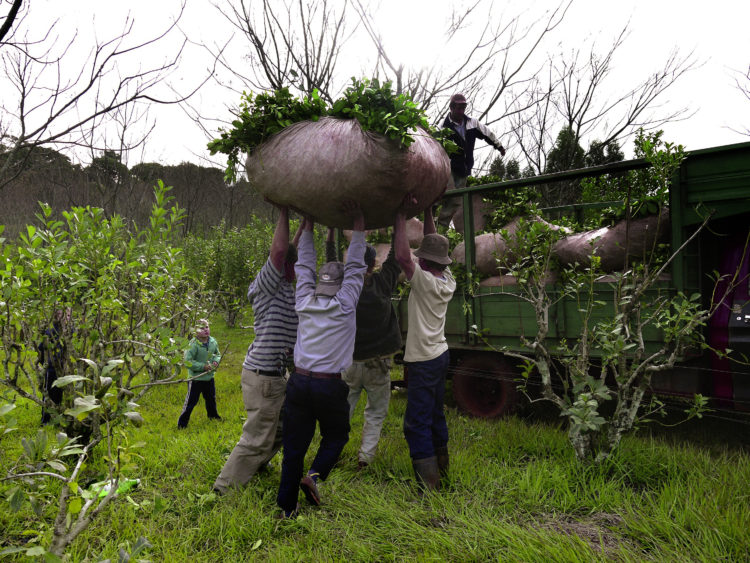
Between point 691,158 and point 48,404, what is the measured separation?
5.22 meters

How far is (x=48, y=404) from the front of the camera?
3.40m

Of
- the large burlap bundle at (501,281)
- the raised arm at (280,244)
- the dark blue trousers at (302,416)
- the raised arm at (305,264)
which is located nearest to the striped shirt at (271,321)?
the raised arm at (280,244)

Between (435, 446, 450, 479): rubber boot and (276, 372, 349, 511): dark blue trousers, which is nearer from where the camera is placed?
(276, 372, 349, 511): dark blue trousers

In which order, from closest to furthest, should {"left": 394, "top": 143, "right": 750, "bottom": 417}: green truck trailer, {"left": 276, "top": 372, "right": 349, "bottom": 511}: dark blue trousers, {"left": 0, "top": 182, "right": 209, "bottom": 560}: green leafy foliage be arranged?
{"left": 276, "top": 372, "right": 349, "bottom": 511}: dark blue trousers → {"left": 0, "top": 182, "right": 209, "bottom": 560}: green leafy foliage → {"left": 394, "top": 143, "right": 750, "bottom": 417}: green truck trailer

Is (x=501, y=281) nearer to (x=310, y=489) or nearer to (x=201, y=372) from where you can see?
(x=310, y=489)

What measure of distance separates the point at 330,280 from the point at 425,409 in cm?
112

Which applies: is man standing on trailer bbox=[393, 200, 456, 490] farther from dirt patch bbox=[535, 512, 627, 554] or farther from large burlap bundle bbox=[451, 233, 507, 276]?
large burlap bundle bbox=[451, 233, 507, 276]

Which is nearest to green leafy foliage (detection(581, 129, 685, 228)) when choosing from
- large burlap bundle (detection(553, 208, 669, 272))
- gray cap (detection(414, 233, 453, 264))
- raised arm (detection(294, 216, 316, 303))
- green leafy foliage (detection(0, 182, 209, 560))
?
large burlap bundle (detection(553, 208, 669, 272))

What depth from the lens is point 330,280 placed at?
298cm

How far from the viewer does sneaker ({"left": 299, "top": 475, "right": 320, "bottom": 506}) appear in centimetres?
295

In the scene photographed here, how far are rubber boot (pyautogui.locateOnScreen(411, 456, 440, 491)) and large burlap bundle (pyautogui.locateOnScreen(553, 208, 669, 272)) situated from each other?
2.12m

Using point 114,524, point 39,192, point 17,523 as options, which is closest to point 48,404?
point 17,523

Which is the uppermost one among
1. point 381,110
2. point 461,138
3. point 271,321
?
point 461,138

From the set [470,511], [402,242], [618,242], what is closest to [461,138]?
[618,242]
